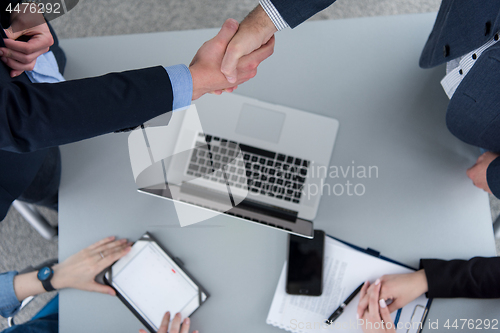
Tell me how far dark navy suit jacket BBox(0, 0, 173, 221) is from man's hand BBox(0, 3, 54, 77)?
140 millimetres

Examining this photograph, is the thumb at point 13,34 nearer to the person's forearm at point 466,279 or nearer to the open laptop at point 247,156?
the open laptop at point 247,156

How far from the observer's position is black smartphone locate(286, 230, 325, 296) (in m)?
0.84

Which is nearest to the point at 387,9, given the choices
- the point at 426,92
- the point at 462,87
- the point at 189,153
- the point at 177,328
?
the point at 426,92

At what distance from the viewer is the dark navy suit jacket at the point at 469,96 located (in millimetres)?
732

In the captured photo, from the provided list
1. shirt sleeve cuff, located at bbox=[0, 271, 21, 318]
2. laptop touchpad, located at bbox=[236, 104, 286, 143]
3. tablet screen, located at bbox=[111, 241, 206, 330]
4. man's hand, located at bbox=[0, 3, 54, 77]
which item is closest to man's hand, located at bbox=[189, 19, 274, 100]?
laptop touchpad, located at bbox=[236, 104, 286, 143]

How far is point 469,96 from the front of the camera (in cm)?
75

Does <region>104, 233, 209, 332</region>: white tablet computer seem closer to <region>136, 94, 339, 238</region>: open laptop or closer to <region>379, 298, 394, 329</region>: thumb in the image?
<region>136, 94, 339, 238</region>: open laptop

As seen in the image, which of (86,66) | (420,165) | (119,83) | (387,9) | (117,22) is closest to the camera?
(119,83)

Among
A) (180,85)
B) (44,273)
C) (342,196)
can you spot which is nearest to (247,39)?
(180,85)

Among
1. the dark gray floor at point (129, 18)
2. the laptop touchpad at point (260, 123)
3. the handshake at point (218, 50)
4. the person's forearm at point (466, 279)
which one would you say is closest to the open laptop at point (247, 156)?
the laptop touchpad at point (260, 123)

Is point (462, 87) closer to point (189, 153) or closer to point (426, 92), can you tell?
point (426, 92)

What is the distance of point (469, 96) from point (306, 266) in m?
0.55

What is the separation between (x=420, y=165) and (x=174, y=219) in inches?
26.0

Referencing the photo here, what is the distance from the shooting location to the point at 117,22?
1.75 meters
